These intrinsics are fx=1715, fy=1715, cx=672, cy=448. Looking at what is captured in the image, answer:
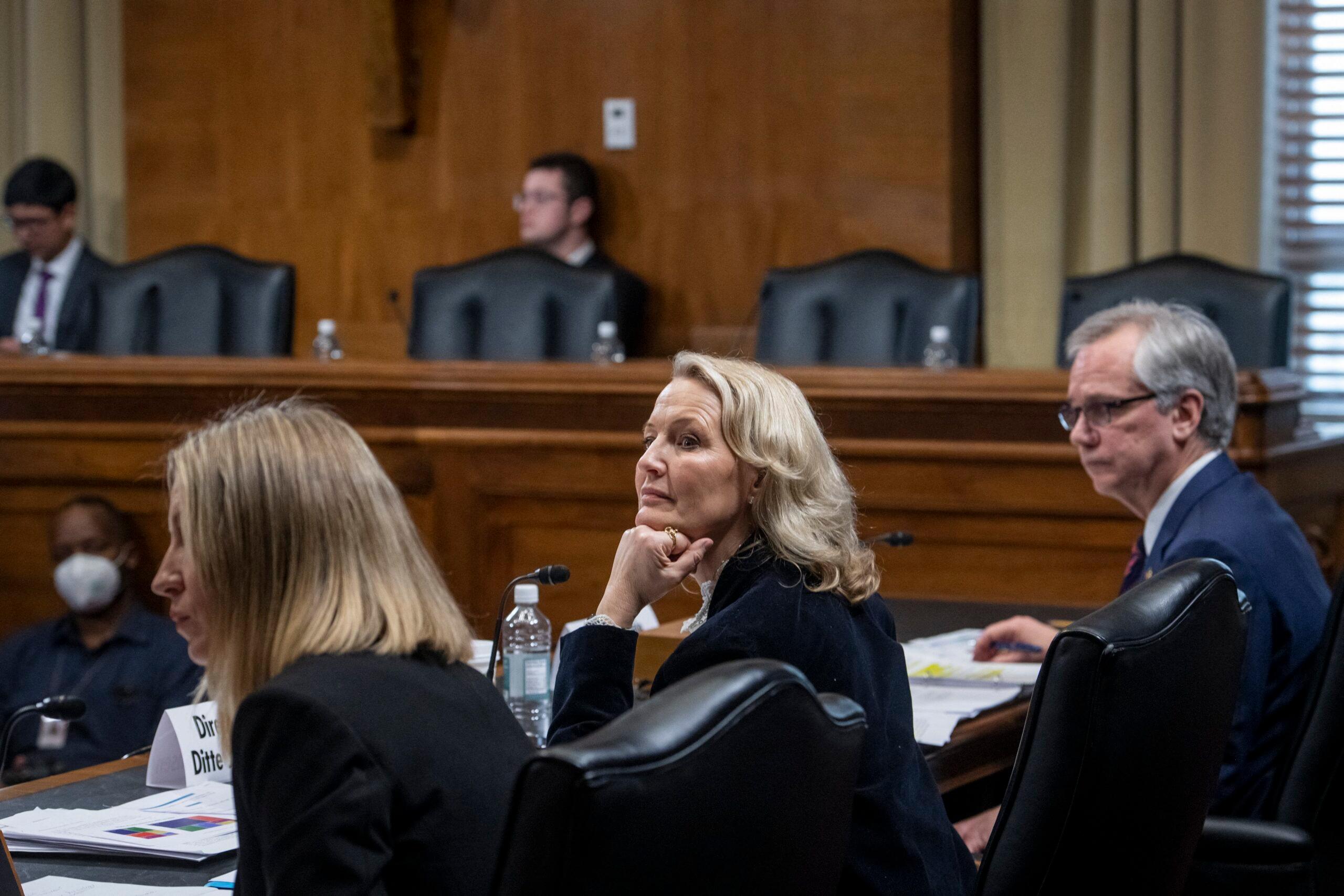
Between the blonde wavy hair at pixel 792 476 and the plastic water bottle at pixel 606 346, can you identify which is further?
the plastic water bottle at pixel 606 346

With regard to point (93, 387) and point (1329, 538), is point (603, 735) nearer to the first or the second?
point (1329, 538)

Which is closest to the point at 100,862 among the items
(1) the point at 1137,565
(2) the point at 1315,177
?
(1) the point at 1137,565

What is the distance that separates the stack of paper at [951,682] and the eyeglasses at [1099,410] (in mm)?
405

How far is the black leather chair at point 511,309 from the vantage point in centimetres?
506

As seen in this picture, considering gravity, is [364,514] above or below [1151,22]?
below

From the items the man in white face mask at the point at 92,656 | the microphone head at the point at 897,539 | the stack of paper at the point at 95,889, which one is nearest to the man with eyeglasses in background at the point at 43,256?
the man in white face mask at the point at 92,656

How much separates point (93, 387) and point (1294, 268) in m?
3.85

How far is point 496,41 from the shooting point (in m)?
6.25

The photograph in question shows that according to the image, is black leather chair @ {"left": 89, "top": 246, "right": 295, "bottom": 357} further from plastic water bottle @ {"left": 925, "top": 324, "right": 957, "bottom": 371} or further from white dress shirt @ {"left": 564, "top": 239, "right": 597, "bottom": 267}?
plastic water bottle @ {"left": 925, "top": 324, "right": 957, "bottom": 371}

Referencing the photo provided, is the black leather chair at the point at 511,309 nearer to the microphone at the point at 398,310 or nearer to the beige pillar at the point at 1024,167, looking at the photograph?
the microphone at the point at 398,310

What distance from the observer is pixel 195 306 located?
5414 millimetres

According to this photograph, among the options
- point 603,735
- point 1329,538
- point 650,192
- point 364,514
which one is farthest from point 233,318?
point 603,735

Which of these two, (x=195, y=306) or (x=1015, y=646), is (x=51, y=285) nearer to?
(x=195, y=306)

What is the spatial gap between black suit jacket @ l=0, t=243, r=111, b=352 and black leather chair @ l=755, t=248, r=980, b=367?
2.45 metres
